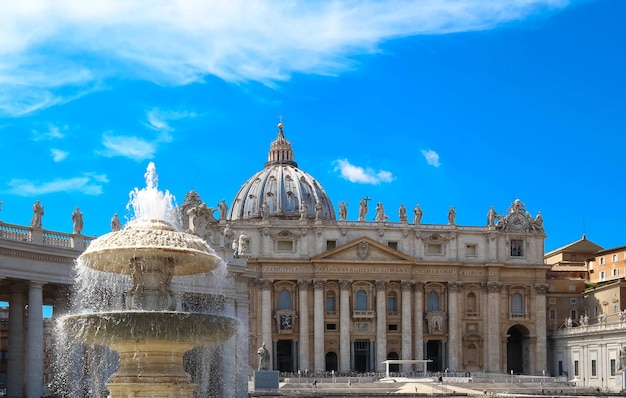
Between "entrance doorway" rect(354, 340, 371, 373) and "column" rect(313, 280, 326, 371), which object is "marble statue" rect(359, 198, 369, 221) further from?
"entrance doorway" rect(354, 340, 371, 373)

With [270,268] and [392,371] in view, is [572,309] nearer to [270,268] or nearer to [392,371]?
[392,371]

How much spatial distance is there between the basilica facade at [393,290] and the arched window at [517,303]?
0.36ft

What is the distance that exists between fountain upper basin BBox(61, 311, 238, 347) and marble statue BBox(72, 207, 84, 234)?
17.0 meters

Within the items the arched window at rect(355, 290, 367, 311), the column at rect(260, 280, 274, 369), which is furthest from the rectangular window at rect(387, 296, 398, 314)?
the column at rect(260, 280, 274, 369)

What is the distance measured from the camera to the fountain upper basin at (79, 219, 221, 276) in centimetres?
2448

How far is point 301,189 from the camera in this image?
5610 inches

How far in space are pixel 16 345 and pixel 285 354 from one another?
230 feet

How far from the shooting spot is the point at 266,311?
105 m

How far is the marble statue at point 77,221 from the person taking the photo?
40781mm

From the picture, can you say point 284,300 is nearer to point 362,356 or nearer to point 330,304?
point 330,304

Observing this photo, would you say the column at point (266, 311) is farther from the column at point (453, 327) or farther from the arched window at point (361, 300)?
the column at point (453, 327)

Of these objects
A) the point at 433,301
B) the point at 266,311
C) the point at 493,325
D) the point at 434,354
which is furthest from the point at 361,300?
the point at 493,325

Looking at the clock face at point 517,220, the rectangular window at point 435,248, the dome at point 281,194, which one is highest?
the dome at point 281,194

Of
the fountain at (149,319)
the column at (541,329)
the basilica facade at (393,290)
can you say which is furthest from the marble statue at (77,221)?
the column at (541,329)
